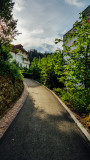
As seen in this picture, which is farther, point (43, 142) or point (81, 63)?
point (81, 63)

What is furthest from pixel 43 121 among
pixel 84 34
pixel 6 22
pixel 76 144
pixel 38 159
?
pixel 6 22

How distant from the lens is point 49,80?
44.5 ft

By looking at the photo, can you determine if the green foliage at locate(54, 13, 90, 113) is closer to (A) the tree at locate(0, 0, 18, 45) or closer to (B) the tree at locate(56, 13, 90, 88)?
(B) the tree at locate(56, 13, 90, 88)

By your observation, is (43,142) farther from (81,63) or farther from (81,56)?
(81,56)

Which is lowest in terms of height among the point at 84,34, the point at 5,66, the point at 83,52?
the point at 5,66

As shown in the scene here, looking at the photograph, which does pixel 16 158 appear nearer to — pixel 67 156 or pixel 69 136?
pixel 67 156

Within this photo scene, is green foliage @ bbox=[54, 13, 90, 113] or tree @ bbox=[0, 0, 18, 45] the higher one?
tree @ bbox=[0, 0, 18, 45]

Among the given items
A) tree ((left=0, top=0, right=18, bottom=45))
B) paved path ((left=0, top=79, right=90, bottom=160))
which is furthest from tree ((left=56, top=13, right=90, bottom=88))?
tree ((left=0, top=0, right=18, bottom=45))

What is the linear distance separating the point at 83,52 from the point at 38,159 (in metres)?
5.38

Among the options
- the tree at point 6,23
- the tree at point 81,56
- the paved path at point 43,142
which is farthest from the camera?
the tree at point 6,23

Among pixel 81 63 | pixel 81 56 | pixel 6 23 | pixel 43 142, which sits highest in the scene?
pixel 6 23

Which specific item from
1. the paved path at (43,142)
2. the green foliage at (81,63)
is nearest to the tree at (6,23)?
the green foliage at (81,63)

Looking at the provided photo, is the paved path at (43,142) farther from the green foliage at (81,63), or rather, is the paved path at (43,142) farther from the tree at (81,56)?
the tree at (81,56)

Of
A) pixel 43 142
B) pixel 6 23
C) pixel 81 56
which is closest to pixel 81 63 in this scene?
pixel 81 56
